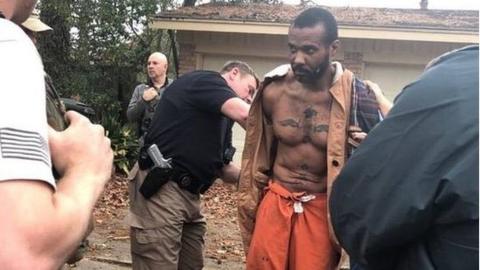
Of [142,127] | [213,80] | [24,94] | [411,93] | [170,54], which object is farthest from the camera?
[170,54]

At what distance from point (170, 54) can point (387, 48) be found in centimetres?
842

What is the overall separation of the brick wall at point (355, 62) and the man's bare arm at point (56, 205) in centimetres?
991

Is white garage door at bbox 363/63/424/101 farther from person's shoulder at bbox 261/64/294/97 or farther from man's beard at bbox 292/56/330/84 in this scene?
man's beard at bbox 292/56/330/84

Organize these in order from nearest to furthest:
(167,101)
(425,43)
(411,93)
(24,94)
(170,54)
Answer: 1. (24,94)
2. (411,93)
3. (167,101)
4. (425,43)
5. (170,54)

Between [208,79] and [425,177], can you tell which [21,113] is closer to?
[425,177]

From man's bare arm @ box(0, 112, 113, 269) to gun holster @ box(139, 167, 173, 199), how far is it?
2807 mm

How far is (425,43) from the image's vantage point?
10461 mm

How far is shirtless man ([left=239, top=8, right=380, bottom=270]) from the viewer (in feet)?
11.2

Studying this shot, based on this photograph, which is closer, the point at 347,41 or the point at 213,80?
the point at 213,80

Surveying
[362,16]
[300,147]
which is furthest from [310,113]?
[362,16]

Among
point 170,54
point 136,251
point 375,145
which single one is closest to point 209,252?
point 136,251

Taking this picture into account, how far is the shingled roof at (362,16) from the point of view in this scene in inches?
405

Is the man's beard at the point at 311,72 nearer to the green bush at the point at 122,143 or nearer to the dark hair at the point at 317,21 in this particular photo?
the dark hair at the point at 317,21

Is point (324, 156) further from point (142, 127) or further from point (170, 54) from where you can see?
point (170, 54)
